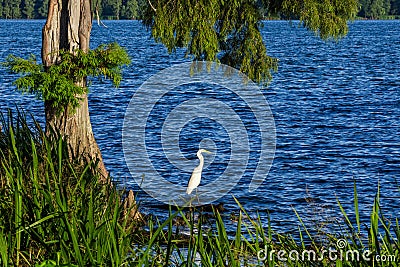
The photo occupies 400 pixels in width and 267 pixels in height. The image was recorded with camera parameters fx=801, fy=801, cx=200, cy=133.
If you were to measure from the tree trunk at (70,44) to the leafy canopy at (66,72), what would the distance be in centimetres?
19

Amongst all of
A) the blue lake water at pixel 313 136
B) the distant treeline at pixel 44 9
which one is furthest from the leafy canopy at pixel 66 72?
the distant treeline at pixel 44 9

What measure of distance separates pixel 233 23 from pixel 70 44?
13.9 ft

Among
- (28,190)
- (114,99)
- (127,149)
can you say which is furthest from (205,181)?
(114,99)

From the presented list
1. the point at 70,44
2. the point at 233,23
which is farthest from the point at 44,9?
the point at 70,44

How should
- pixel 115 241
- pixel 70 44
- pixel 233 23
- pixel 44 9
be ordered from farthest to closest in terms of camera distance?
pixel 44 9
pixel 233 23
pixel 70 44
pixel 115 241

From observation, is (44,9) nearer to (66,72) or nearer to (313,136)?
(313,136)

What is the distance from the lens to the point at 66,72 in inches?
454

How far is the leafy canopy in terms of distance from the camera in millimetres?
11266

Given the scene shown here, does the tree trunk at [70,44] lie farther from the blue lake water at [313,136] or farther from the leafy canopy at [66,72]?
the blue lake water at [313,136]

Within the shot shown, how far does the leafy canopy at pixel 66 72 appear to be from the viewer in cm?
1127

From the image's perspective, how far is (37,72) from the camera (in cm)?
1142

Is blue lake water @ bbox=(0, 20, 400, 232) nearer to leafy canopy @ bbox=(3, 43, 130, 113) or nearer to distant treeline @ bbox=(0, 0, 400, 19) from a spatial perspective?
leafy canopy @ bbox=(3, 43, 130, 113)

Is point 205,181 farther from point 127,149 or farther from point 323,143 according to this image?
point 323,143

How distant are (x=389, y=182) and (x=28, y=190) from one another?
Result: 12.3 m
